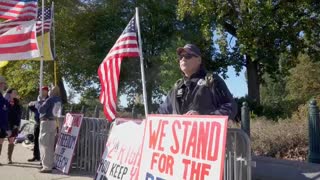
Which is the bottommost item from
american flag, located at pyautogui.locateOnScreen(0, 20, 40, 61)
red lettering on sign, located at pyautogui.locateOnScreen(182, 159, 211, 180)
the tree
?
red lettering on sign, located at pyautogui.locateOnScreen(182, 159, 211, 180)

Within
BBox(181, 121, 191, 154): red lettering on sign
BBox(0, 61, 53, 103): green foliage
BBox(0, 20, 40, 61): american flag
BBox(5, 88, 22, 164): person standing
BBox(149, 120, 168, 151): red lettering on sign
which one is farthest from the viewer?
BBox(0, 61, 53, 103): green foliage

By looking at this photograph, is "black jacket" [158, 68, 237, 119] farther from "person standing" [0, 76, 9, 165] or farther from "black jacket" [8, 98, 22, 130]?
"black jacket" [8, 98, 22, 130]

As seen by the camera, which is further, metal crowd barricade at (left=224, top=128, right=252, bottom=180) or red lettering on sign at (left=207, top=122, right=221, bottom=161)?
metal crowd barricade at (left=224, top=128, right=252, bottom=180)

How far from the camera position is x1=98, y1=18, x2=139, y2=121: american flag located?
304 inches

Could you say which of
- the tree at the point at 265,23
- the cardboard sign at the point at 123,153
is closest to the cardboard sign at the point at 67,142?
the cardboard sign at the point at 123,153

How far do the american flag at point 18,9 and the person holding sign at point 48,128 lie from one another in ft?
9.11

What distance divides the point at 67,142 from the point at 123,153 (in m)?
3.68

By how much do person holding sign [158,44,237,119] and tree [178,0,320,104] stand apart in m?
15.0

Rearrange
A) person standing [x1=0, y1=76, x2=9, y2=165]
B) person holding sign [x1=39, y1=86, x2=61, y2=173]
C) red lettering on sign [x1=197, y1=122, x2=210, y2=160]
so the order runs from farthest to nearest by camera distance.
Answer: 1. person standing [x1=0, y1=76, x2=9, y2=165]
2. person holding sign [x1=39, y1=86, x2=61, y2=173]
3. red lettering on sign [x1=197, y1=122, x2=210, y2=160]

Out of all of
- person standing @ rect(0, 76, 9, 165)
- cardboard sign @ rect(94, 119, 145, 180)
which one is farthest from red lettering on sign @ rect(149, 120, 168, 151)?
person standing @ rect(0, 76, 9, 165)

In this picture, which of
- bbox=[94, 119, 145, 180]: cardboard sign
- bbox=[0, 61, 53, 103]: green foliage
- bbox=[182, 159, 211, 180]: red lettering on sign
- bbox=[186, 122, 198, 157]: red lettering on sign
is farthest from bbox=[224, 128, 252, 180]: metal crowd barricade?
bbox=[0, 61, 53, 103]: green foliage

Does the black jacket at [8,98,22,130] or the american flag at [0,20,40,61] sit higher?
the american flag at [0,20,40,61]

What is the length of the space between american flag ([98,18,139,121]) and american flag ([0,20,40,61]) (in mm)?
3332

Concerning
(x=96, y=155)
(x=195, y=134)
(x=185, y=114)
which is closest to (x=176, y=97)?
(x=185, y=114)
